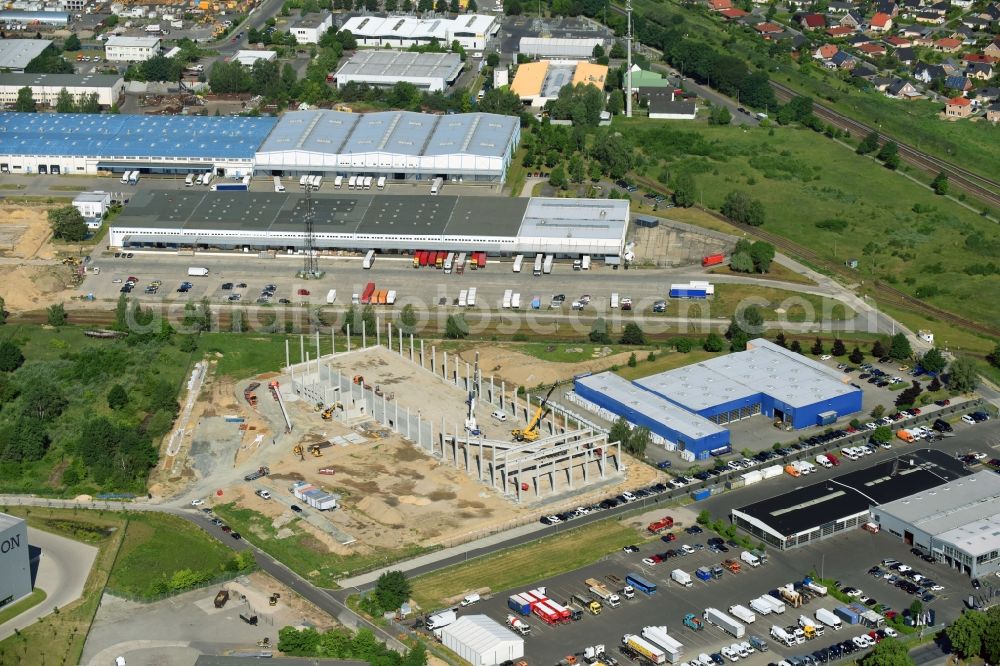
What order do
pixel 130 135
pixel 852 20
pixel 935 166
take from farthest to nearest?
pixel 852 20, pixel 935 166, pixel 130 135

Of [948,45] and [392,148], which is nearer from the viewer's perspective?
[392,148]

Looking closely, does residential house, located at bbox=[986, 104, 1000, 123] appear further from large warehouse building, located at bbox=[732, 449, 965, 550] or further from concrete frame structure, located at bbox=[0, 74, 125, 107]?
concrete frame structure, located at bbox=[0, 74, 125, 107]

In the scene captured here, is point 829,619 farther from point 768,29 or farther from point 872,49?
point 768,29

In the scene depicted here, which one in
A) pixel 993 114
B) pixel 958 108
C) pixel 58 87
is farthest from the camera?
pixel 958 108


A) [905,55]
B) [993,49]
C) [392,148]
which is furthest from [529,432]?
[993,49]

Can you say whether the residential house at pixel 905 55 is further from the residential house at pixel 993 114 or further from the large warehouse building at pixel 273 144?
the large warehouse building at pixel 273 144

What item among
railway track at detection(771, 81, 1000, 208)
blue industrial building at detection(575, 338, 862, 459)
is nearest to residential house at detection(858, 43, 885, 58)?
railway track at detection(771, 81, 1000, 208)

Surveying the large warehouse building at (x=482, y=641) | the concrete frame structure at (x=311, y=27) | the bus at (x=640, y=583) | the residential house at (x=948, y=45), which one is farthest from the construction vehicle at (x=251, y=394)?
the residential house at (x=948, y=45)

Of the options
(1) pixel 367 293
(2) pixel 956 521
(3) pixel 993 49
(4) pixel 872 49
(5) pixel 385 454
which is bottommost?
(5) pixel 385 454
